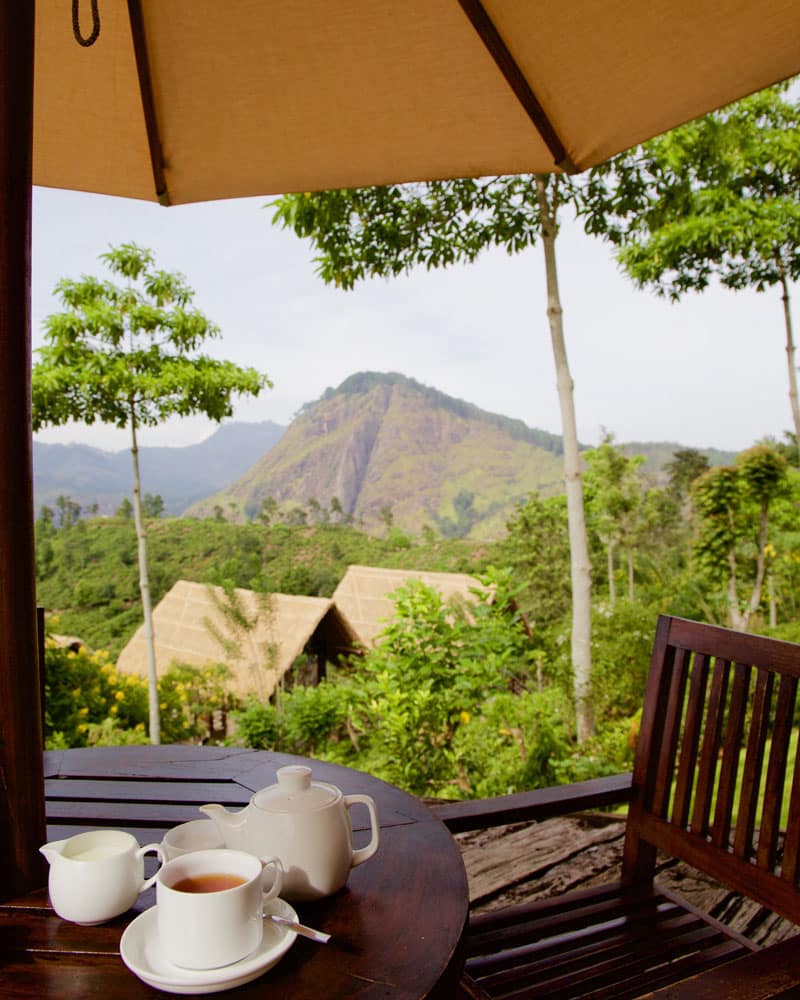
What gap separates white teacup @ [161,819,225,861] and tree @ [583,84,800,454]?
4.10m

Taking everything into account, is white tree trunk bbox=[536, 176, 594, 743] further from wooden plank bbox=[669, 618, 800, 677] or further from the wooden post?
the wooden post

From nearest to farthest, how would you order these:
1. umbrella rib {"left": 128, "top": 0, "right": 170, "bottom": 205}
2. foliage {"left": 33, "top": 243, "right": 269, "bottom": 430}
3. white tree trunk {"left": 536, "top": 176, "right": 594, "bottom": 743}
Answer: umbrella rib {"left": 128, "top": 0, "right": 170, "bottom": 205} < white tree trunk {"left": 536, "top": 176, "right": 594, "bottom": 743} < foliage {"left": 33, "top": 243, "right": 269, "bottom": 430}

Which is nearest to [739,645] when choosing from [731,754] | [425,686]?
[731,754]

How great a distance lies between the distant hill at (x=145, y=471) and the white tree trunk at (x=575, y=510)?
3.73 m

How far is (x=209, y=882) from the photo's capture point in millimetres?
611

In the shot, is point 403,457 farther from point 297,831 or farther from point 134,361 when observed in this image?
→ point 297,831

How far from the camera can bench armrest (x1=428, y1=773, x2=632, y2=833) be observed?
1093mm

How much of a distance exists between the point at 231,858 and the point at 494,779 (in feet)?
8.90

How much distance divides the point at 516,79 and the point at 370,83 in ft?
0.81

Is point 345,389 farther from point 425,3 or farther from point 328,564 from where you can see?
point 425,3

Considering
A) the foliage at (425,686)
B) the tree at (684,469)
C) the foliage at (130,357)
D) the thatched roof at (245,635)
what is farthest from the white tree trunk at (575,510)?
the tree at (684,469)

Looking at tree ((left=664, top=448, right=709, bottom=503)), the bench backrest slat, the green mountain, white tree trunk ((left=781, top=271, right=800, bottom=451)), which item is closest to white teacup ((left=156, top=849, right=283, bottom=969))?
the bench backrest slat

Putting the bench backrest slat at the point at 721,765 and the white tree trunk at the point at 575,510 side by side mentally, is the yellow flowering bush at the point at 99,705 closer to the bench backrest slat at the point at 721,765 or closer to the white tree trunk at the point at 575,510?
the white tree trunk at the point at 575,510

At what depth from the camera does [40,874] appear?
733 millimetres
